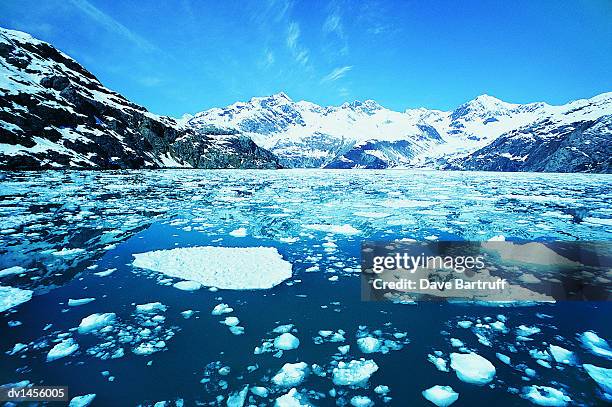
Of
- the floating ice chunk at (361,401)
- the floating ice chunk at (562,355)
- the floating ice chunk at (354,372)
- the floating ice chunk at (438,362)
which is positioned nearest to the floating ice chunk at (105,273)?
the floating ice chunk at (354,372)

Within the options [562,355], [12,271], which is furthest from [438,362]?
[12,271]

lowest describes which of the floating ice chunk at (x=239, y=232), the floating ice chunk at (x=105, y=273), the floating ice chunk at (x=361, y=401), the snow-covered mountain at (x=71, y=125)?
the floating ice chunk at (x=361, y=401)

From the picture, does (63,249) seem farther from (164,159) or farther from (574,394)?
(164,159)

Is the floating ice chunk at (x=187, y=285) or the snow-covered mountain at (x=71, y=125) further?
the snow-covered mountain at (x=71, y=125)

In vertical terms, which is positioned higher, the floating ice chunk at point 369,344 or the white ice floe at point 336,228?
the white ice floe at point 336,228

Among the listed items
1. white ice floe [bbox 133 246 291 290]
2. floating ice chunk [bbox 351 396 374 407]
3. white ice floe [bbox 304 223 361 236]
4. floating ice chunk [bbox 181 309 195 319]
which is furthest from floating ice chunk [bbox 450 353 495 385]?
white ice floe [bbox 304 223 361 236]

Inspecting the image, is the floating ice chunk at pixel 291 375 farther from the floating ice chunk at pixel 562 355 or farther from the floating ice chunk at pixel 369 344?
the floating ice chunk at pixel 562 355

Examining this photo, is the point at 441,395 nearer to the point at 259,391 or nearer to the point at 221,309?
the point at 259,391
